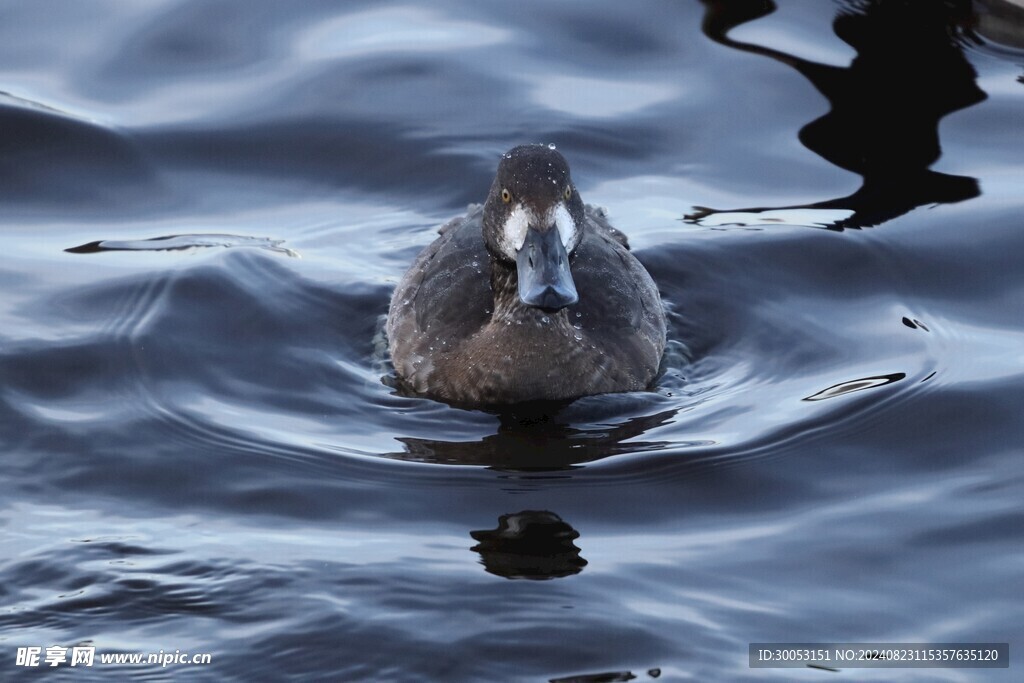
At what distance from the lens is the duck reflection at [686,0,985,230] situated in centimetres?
1066

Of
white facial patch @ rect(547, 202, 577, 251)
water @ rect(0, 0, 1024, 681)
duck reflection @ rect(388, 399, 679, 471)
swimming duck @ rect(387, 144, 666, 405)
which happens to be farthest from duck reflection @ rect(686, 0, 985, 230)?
duck reflection @ rect(388, 399, 679, 471)

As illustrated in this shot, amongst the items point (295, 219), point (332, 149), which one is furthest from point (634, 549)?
point (332, 149)

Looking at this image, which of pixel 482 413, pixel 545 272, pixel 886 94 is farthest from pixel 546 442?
pixel 886 94

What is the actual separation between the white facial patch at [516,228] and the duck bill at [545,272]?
→ 0.05 m

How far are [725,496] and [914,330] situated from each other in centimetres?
225

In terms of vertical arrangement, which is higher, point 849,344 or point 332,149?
point 332,149

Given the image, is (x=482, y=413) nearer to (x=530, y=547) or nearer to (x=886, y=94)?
(x=530, y=547)

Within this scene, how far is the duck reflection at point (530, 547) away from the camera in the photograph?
21.2 ft

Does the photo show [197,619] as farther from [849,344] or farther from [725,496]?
[849,344]

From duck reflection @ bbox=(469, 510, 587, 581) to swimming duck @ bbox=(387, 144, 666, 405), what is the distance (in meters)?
1.07

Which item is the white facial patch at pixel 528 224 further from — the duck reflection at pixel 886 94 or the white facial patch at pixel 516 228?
the duck reflection at pixel 886 94

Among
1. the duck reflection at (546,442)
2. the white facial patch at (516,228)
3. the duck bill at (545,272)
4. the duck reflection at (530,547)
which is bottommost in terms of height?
the duck reflection at (530,547)

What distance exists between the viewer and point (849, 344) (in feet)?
28.6

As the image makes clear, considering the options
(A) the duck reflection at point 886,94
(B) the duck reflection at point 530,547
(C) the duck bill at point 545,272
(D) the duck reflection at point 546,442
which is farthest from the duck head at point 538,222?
(A) the duck reflection at point 886,94
